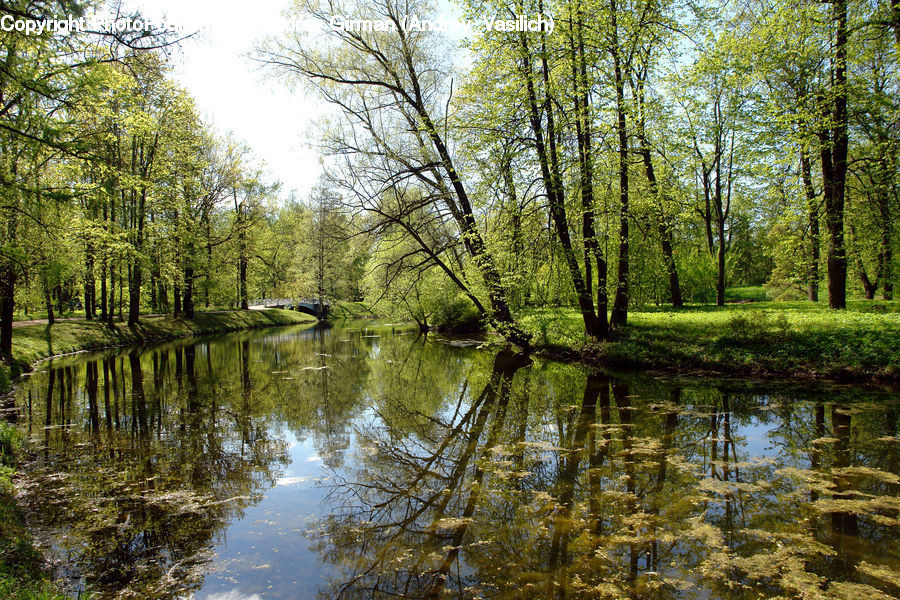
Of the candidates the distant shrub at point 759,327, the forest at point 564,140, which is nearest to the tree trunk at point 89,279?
the forest at point 564,140

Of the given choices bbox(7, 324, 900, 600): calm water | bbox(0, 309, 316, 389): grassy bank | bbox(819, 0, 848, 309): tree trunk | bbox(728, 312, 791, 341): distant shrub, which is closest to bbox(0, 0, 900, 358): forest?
bbox(819, 0, 848, 309): tree trunk

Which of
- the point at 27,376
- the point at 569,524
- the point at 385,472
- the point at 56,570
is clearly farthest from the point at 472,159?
the point at 27,376

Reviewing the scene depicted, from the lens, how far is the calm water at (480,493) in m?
4.15

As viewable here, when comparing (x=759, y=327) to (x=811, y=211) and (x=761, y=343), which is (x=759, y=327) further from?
(x=811, y=211)

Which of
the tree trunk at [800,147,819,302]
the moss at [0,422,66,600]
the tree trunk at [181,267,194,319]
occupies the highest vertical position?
the tree trunk at [800,147,819,302]

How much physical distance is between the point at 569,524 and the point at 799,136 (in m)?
14.1

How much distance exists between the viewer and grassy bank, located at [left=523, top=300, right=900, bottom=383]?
1039cm

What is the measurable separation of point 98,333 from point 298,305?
27181 mm

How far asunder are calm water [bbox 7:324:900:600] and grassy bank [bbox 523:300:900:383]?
35.7 inches

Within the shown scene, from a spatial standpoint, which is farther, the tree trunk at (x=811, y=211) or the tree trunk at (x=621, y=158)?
the tree trunk at (x=811, y=211)

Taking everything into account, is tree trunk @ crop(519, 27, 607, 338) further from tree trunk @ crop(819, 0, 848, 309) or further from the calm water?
tree trunk @ crop(819, 0, 848, 309)

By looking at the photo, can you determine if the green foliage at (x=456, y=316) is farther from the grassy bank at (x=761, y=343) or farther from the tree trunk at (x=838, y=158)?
the tree trunk at (x=838, y=158)

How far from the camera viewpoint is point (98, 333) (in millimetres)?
23109

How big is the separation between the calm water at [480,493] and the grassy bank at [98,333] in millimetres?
7846
